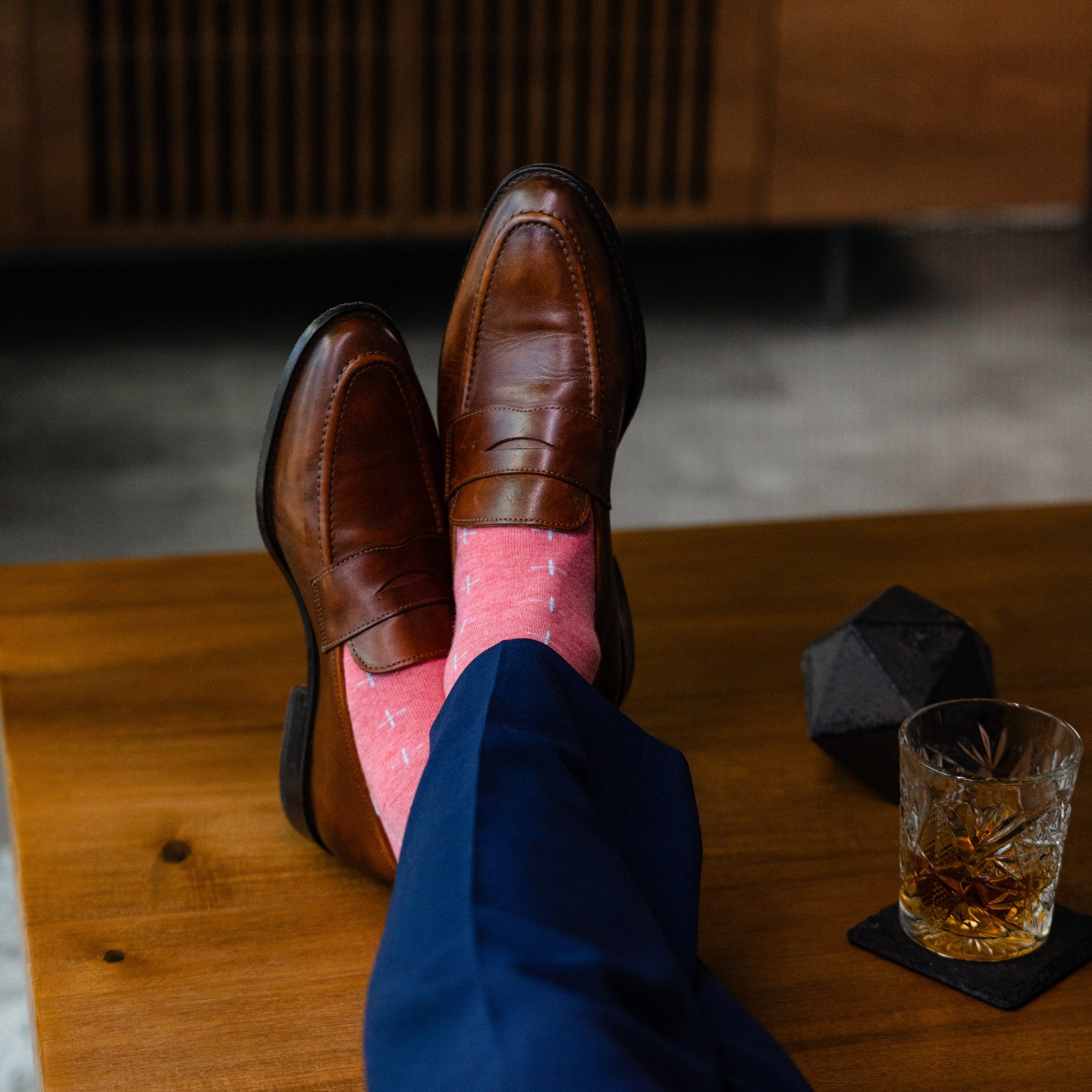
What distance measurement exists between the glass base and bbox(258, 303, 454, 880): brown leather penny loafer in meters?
0.27

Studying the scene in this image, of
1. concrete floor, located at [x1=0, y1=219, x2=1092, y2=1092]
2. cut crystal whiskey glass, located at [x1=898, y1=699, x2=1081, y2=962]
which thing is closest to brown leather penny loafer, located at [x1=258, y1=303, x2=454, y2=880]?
cut crystal whiskey glass, located at [x1=898, y1=699, x2=1081, y2=962]

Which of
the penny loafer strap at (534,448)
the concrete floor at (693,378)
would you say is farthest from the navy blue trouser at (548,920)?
the concrete floor at (693,378)

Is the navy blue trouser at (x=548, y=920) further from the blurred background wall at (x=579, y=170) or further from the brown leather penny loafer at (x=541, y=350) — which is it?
the blurred background wall at (x=579, y=170)

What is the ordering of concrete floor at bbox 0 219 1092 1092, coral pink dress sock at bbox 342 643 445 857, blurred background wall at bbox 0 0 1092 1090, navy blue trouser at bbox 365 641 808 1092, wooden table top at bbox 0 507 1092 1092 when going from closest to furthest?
navy blue trouser at bbox 365 641 808 1092 < wooden table top at bbox 0 507 1092 1092 < coral pink dress sock at bbox 342 643 445 857 < concrete floor at bbox 0 219 1092 1092 < blurred background wall at bbox 0 0 1092 1090

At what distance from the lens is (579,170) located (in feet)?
8.63

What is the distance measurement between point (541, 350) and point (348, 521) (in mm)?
181

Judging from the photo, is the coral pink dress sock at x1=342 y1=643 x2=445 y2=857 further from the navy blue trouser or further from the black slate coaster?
the black slate coaster

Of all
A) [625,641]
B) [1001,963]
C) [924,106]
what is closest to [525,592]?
[625,641]

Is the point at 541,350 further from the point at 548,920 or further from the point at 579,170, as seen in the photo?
the point at 579,170

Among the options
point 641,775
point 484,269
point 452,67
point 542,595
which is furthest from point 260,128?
point 641,775

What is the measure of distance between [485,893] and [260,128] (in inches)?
89.7

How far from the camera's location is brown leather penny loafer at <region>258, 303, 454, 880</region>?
2.32 feet

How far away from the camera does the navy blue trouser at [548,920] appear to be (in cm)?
41

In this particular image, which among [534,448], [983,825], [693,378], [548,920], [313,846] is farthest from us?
[693,378]
